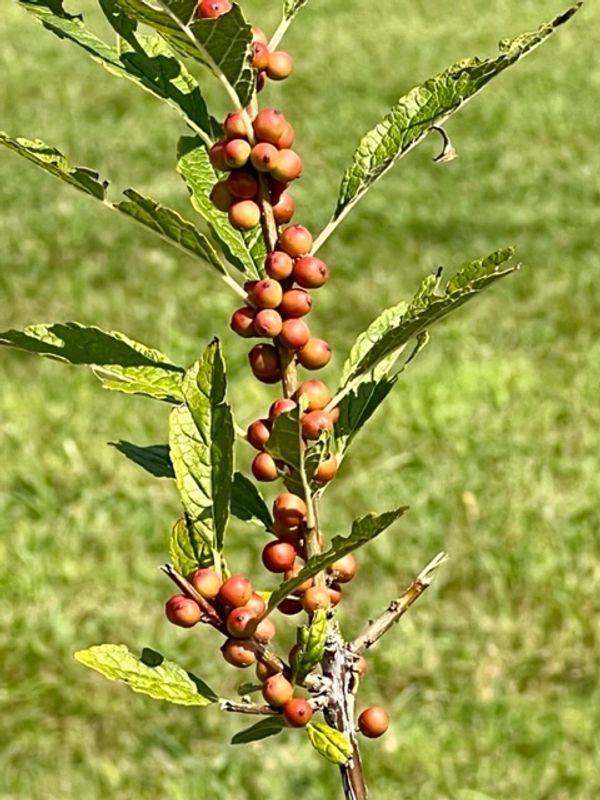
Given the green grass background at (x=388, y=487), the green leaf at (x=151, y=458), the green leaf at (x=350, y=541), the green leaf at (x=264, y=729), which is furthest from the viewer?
the green grass background at (x=388, y=487)

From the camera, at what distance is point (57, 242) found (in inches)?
233

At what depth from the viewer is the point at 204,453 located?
811mm

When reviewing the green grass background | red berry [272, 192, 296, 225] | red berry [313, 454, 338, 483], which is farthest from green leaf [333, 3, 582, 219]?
the green grass background

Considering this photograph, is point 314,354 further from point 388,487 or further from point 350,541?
point 388,487

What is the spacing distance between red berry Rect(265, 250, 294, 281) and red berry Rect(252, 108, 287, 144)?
0.22ft

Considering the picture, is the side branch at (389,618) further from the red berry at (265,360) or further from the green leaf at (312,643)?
the red berry at (265,360)

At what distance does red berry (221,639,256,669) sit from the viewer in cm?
75

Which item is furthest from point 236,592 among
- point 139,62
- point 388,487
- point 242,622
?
point 388,487

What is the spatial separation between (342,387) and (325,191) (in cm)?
566

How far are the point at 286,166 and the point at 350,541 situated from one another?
212 millimetres

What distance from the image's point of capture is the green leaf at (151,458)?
0.91 metres

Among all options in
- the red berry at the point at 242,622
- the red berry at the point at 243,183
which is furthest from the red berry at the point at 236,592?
the red berry at the point at 243,183

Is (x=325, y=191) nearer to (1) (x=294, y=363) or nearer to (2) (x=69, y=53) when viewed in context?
(2) (x=69, y=53)

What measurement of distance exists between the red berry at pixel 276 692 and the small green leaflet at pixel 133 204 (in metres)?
0.25
